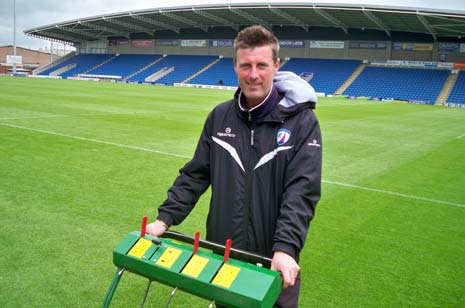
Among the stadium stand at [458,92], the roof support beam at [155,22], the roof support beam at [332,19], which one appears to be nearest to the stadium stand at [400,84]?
the stadium stand at [458,92]

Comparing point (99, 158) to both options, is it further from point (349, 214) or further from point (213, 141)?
point (213, 141)

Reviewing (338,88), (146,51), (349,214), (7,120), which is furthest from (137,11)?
(349,214)

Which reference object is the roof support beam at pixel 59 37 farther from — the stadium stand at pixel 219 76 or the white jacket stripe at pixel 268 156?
the white jacket stripe at pixel 268 156

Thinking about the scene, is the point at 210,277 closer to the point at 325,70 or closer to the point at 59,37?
the point at 325,70

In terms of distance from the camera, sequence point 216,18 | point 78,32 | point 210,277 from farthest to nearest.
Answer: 1. point 78,32
2. point 216,18
3. point 210,277

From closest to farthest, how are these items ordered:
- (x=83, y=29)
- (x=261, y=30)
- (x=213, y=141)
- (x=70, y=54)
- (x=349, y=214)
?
(x=261, y=30)
(x=213, y=141)
(x=349, y=214)
(x=83, y=29)
(x=70, y=54)

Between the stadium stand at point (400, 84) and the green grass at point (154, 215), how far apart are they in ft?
115

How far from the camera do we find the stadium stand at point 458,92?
1741 inches

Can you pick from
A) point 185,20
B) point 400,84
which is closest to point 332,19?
point 400,84

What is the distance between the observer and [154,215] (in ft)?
21.5

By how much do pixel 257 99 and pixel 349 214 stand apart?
4.99 meters

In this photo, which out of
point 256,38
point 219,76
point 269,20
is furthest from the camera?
point 219,76

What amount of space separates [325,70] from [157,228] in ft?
184

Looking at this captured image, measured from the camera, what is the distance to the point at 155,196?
7.44 meters
